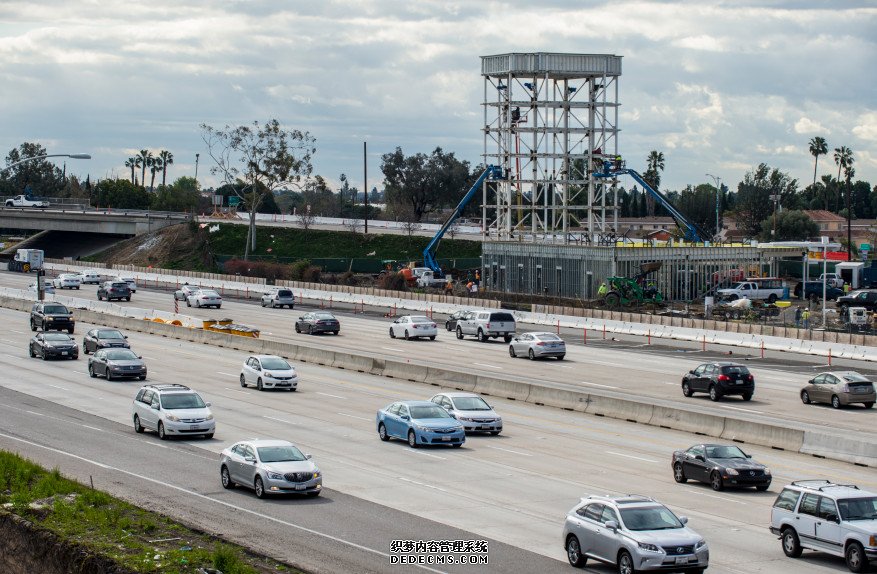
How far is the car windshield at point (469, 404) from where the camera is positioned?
3709 cm

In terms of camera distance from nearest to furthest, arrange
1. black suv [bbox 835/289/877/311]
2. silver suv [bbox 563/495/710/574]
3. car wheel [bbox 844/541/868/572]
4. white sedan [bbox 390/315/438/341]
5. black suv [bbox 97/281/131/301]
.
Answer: silver suv [bbox 563/495/710/574], car wheel [bbox 844/541/868/572], white sedan [bbox 390/315/438/341], black suv [bbox 835/289/877/311], black suv [bbox 97/281/131/301]

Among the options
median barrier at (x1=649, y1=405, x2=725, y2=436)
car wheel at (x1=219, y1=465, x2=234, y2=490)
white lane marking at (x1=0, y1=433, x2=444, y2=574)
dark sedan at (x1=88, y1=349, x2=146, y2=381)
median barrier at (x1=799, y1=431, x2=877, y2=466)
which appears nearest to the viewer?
white lane marking at (x1=0, y1=433, x2=444, y2=574)

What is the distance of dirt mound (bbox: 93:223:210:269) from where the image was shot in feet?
453

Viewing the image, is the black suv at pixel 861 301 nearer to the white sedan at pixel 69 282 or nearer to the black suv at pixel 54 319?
the black suv at pixel 54 319

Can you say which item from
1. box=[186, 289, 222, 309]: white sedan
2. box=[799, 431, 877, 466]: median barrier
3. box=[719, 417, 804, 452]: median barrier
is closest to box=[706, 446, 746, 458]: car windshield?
box=[799, 431, 877, 466]: median barrier

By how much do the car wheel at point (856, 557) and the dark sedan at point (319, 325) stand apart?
1944 inches

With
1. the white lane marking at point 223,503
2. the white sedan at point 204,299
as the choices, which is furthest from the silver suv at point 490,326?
the white lane marking at point 223,503

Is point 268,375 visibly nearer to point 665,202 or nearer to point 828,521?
point 828,521

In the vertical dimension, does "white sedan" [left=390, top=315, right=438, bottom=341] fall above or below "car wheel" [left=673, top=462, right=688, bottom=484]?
above

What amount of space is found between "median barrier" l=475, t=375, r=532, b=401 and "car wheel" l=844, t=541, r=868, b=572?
24.3 m

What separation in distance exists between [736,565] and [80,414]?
24869 millimetres

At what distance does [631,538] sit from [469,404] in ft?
59.6

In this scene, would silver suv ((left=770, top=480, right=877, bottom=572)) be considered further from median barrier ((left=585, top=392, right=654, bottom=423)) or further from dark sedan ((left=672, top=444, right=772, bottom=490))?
median barrier ((left=585, top=392, right=654, bottom=423))

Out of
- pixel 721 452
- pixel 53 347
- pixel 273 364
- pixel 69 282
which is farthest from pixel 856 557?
pixel 69 282
